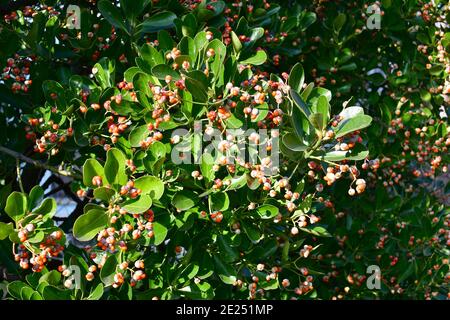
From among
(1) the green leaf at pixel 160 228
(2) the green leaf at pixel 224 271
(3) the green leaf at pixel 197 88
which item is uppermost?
(3) the green leaf at pixel 197 88

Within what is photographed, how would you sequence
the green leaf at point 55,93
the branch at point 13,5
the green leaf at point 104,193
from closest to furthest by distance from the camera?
the green leaf at point 104,193, the green leaf at point 55,93, the branch at point 13,5

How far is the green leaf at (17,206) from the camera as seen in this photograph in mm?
1690

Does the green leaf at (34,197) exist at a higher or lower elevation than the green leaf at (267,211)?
higher

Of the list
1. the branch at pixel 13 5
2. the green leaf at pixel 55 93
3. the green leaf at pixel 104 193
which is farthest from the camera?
the branch at pixel 13 5

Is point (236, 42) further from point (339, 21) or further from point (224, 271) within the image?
point (339, 21)

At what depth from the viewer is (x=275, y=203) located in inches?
75.0

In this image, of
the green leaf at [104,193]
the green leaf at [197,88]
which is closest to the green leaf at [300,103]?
the green leaf at [197,88]

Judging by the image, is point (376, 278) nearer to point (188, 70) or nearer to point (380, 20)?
point (380, 20)

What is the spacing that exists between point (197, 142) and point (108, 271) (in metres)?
0.45

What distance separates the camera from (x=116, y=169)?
167 cm

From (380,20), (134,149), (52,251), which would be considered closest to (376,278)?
(380,20)

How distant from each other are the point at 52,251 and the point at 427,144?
167 centimetres

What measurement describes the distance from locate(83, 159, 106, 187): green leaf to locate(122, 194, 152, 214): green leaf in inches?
4.3

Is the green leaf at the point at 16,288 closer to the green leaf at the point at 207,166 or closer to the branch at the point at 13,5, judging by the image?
the green leaf at the point at 207,166
